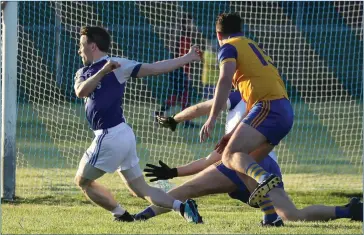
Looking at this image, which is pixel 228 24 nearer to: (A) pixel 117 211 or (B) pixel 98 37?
(B) pixel 98 37

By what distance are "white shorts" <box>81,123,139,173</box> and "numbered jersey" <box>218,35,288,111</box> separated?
0.93m

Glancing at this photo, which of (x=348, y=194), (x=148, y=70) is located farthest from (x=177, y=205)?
(x=348, y=194)

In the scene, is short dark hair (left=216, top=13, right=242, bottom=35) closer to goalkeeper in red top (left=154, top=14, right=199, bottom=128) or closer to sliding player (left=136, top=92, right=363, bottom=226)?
sliding player (left=136, top=92, right=363, bottom=226)

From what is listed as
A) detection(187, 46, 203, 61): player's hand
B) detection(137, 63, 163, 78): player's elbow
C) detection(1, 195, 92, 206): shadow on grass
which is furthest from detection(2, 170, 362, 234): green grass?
detection(187, 46, 203, 61): player's hand

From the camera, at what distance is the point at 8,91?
30.7 feet

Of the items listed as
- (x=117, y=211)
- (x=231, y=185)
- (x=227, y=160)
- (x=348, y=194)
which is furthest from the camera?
(x=348, y=194)

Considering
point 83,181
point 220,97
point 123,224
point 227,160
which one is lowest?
point 123,224

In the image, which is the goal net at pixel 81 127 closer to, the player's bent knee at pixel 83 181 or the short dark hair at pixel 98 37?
the player's bent knee at pixel 83 181

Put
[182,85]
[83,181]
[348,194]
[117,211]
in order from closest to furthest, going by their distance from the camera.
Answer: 1. [83,181]
2. [117,211]
3. [348,194]
4. [182,85]

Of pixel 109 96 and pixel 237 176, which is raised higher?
pixel 109 96

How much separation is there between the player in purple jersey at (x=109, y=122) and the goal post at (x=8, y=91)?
7.01 ft

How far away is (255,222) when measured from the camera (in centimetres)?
754

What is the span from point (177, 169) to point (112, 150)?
666 millimetres

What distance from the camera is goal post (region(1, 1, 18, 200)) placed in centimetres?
933
